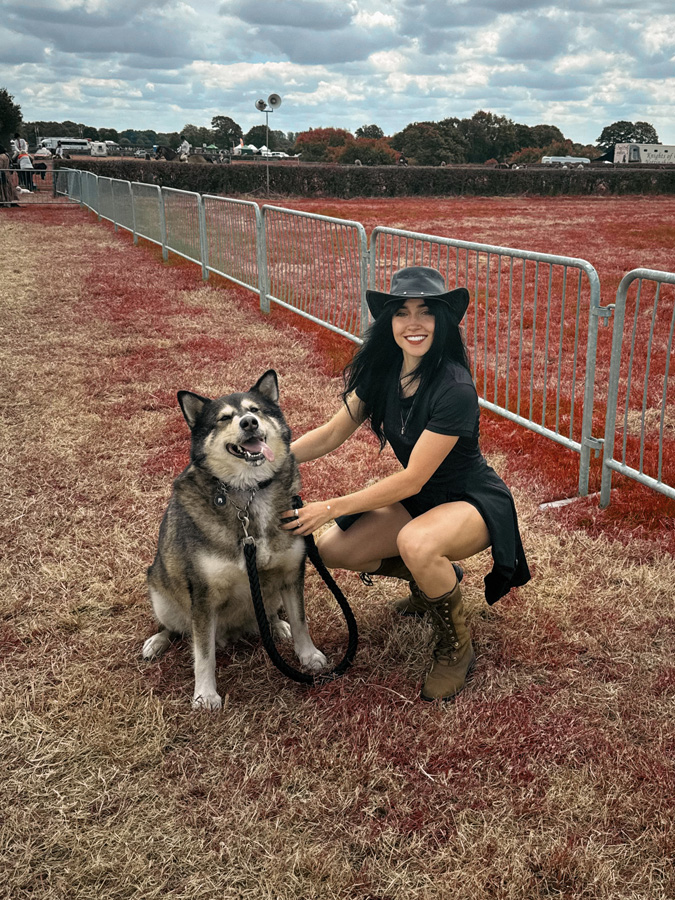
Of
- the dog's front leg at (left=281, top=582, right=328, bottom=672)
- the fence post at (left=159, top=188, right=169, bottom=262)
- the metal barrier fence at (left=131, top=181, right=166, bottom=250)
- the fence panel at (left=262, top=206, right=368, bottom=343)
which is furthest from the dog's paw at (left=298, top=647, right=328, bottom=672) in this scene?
the metal barrier fence at (left=131, top=181, right=166, bottom=250)

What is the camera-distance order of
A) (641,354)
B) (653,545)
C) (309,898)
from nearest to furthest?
(309,898)
(653,545)
(641,354)

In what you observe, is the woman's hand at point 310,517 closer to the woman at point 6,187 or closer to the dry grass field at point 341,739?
the dry grass field at point 341,739

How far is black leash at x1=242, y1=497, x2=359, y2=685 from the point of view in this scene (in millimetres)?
2617

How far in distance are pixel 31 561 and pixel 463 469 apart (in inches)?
96.5

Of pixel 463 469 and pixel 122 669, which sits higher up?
pixel 463 469

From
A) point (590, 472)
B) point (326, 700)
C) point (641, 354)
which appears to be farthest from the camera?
point (641, 354)

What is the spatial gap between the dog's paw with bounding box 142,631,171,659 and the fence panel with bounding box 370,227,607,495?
6.50 ft

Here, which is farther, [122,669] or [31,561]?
[31,561]

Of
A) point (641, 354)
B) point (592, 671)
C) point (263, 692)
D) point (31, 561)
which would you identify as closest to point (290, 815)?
point (263, 692)

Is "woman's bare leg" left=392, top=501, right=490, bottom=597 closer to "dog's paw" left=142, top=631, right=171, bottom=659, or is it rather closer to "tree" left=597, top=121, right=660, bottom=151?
"dog's paw" left=142, top=631, right=171, bottom=659

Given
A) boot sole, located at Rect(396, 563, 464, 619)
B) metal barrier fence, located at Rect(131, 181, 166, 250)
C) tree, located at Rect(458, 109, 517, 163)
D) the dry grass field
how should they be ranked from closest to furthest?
1. the dry grass field
2. boot sole, located at Rect(396, 563, 464, 619)
3. metal barrier fence, located at Rect(131, 181, 166, 250)
4. tree, located at Rect(458, 109, 517, 163)

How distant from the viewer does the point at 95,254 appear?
15.7m

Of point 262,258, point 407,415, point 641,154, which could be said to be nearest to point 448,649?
point 407,415

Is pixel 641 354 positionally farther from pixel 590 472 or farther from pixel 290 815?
pixel 290 815
